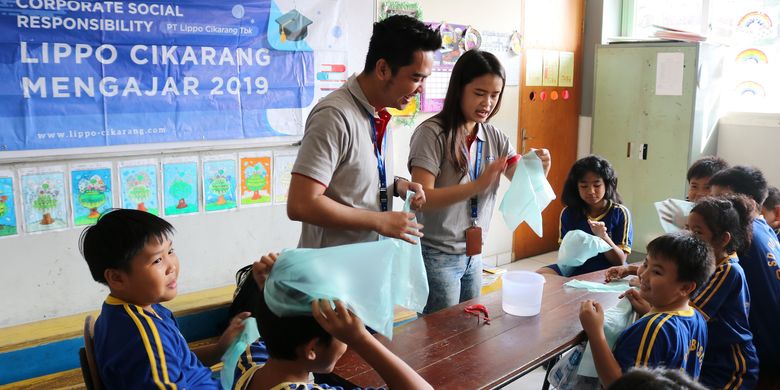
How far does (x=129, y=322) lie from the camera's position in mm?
1407

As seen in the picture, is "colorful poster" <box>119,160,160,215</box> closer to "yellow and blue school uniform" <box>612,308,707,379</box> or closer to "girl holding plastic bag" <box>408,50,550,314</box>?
"girl holding plastic bag" <box>408,50,550,314</box>

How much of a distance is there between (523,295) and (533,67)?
3428 mm

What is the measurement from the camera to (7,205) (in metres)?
2.72

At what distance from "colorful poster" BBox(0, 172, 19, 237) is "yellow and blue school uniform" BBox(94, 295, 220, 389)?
1581mm

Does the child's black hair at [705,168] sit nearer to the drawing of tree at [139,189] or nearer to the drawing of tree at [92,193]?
the drawing of tree at [139,189]

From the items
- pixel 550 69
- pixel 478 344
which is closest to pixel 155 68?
pixel 478 344

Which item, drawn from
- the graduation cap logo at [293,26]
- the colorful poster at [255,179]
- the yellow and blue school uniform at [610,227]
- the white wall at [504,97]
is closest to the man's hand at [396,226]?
the yellow and blue school uniform at [610,227]

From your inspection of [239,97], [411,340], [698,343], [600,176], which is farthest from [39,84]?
[698,343]

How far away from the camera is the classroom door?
5.08 meters

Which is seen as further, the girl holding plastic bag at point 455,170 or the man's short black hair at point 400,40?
the girl holding plastic bag at point 455,170

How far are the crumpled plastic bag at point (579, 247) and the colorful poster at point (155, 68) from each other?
65.1 inches

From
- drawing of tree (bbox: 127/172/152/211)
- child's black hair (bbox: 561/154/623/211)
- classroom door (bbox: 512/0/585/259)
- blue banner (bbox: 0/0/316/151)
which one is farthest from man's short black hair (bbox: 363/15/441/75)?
classroom door (bbox: 512/0/585/259)

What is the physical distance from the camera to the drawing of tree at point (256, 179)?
3.49 metres

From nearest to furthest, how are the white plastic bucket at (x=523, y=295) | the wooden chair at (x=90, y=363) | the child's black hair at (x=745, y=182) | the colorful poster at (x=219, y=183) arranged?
the wooden chair at (x=90, y=363) → the white plastic bucket at (x=523, y=295) → the child's black hair at (x=745, y=182) → the colorful poster at (x=219, y=183)
